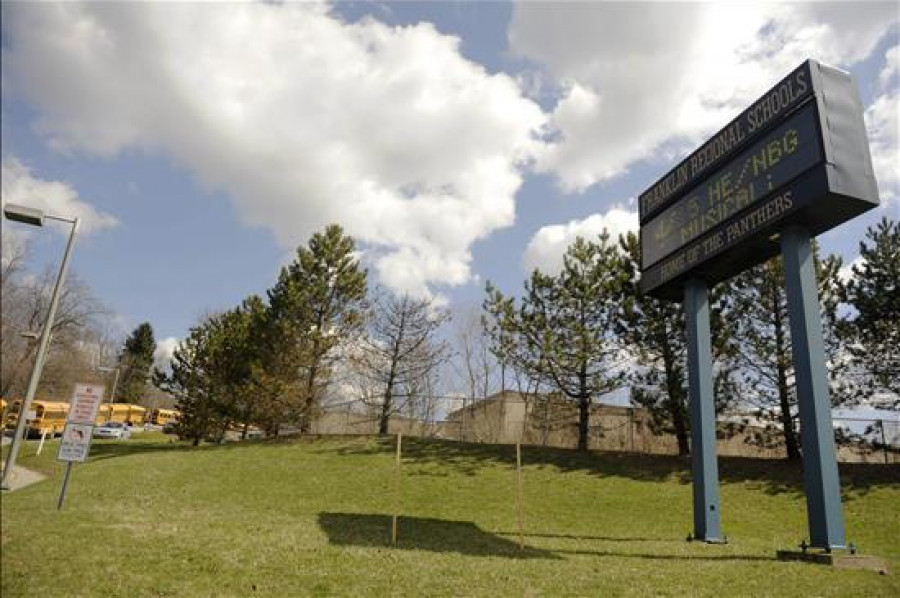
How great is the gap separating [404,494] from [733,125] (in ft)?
53.8

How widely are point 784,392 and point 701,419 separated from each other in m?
12.0

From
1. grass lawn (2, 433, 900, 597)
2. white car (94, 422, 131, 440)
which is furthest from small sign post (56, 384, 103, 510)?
white car (94, 422, 131, 440)

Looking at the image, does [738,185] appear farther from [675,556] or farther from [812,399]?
[675,556]

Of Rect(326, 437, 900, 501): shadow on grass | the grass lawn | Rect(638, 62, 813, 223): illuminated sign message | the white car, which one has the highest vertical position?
Rect(638, 62, 813, 223): illuminated sign message

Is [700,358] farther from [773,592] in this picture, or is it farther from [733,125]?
[773,592]

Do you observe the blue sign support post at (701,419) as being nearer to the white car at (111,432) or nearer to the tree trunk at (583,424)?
the tree trunk at (583,424)

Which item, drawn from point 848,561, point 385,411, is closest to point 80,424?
point 848,561

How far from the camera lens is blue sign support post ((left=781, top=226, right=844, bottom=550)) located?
1086 centimetres

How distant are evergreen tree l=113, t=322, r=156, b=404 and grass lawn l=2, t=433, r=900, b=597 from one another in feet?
132

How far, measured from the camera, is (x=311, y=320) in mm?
32844

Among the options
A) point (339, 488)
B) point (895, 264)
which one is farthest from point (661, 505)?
point (895, 264)

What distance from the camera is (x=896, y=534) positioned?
53.0 feet

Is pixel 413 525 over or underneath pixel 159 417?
underneath

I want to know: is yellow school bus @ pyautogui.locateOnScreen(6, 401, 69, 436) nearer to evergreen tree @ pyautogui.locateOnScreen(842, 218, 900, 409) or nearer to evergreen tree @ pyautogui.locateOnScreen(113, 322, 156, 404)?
evergreen tree @ pyautogui.locateOnScreen(113, 322, 156, 404)
